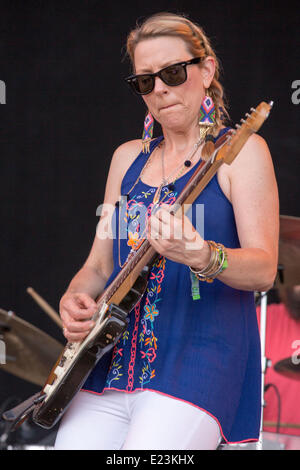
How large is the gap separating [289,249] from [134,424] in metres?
1.51

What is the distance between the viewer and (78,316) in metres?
1.57

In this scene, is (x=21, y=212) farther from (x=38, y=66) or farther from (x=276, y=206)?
(x=276, y=206)

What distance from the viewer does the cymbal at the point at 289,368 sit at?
9.63ft

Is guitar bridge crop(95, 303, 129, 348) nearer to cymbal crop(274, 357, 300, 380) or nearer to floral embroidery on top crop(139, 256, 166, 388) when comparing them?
floral embroidery on top crop(139, 256, 166, 388)

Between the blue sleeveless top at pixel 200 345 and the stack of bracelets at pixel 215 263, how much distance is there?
0.46ft

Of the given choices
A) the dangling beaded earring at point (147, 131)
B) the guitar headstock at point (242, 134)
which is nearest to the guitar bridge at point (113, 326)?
the guitar headstock at point (242, 134)

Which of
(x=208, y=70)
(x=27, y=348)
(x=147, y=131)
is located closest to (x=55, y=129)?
(x=27, y=348)

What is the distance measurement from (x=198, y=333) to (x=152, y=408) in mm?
189

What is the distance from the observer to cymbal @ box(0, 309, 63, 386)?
2496 millimetres

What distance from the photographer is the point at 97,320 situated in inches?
60.5

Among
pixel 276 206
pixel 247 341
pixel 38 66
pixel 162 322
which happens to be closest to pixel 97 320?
pixel 162 322

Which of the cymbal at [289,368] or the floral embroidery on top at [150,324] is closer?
the floral embroidery on top at [150,324]

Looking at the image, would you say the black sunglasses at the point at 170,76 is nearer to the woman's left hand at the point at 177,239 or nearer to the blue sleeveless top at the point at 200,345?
the blue sleeveless top at the point at 200,345

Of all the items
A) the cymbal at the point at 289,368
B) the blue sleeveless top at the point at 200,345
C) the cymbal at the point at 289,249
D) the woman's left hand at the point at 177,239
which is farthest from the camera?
the cymbal at the point at 289,368
